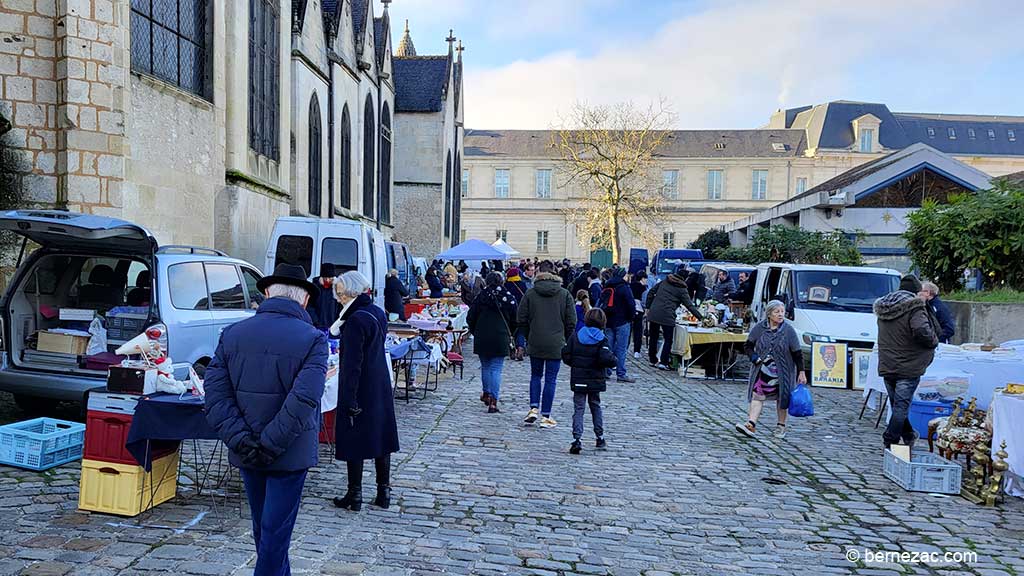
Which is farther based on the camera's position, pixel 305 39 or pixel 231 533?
pixel 305 39

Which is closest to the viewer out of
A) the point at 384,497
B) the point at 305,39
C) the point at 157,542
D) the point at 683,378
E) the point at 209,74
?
the point at 157,542

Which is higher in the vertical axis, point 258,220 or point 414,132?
point 414,132

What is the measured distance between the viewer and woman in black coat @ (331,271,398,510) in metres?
5.50

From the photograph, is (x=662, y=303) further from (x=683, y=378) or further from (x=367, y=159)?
(x=367, y=159)

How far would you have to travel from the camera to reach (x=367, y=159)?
31.6 meters

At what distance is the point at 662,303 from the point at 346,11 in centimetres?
1829

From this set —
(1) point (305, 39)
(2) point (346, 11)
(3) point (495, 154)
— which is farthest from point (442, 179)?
(3) point (495, 154)

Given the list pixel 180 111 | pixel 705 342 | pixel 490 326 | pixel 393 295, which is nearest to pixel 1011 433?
pixel 490 326

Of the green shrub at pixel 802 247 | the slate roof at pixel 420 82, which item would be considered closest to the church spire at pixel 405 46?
the slate roof at pixel 420 82

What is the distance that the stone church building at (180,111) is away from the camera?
1074 centimetres

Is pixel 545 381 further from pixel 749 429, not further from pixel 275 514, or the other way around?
pixel 275 514

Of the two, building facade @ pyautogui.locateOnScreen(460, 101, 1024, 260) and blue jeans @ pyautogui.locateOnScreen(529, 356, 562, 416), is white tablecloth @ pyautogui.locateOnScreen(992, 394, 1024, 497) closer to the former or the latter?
blue jeans @ pyautogui.locateOnScreen(529, 356, 562, 416)

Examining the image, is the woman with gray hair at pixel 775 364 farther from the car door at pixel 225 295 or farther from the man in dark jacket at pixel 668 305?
the car door at pixel 225 295

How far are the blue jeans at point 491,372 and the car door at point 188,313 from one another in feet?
11.0
